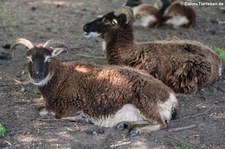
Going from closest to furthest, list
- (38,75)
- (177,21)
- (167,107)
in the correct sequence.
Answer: (167,107) < (38,75) < (177,21)

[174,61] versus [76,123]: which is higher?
[174,61]

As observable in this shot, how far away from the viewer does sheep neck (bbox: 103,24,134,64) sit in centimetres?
922

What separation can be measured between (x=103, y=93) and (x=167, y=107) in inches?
38.2

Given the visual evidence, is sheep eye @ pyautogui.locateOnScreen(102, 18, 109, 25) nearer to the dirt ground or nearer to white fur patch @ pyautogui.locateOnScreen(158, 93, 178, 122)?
the dirt ground

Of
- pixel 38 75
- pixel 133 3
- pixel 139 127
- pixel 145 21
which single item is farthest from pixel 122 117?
pixel 133 3

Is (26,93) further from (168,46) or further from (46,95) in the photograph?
(168,46)

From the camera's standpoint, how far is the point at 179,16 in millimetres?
13539

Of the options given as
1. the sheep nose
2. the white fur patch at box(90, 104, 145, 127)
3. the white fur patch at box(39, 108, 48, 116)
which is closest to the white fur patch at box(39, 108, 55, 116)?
the white fur patch at box(39, 108, 48, 116)

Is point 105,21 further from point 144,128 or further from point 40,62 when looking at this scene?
point 144,128

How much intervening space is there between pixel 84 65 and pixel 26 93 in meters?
1.34

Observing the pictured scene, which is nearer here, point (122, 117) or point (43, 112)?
point (122, 117)

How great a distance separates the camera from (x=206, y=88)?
8.99m

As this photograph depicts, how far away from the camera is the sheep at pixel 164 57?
8750 millimetres

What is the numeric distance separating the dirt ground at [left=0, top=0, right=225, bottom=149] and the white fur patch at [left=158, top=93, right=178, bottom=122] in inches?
5.9
